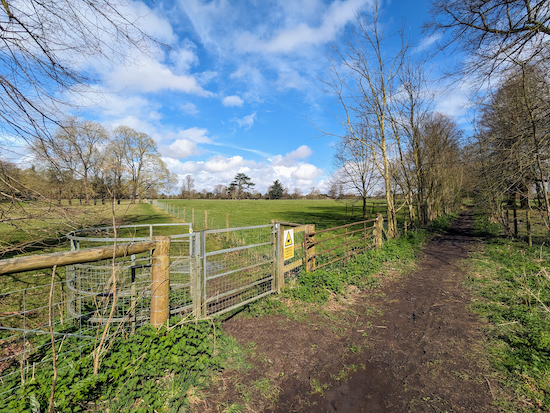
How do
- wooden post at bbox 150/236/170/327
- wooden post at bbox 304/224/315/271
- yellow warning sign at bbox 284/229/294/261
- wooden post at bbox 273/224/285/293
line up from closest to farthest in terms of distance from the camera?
wooden post at bbox 150/236/170/327 < wooden post at bbox 273/224/285/293 < yellow warning sign at bbox 284/229/294/261 < wooden post at bbox 304/224/315/271

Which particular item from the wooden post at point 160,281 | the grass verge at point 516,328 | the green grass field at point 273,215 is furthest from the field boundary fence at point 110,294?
the green grass field at point 273,215

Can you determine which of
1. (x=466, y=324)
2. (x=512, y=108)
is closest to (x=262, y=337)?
(x=466, y=324)

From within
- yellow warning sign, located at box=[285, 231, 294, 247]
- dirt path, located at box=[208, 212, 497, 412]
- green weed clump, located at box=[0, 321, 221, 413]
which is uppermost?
yellow warning sign, located at box=[285, 231, 294, 247]

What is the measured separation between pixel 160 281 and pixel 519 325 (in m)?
6.03

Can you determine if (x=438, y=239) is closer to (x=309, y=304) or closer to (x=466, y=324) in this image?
(x=466, y=324)

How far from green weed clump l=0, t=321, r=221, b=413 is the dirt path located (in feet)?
1.45

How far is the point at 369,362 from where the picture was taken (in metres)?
3.48

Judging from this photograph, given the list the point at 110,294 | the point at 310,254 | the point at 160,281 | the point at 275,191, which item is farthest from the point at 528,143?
the point at 275,191

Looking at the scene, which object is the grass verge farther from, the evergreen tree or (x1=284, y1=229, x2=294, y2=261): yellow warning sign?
the evergreen tree

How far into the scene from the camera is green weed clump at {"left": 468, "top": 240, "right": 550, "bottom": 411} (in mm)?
2893

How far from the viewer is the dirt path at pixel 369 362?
2.78m

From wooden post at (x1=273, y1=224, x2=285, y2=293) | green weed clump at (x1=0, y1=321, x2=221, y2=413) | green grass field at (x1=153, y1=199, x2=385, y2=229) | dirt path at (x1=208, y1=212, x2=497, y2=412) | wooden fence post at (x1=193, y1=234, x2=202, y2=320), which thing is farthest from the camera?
green grass field at (x1=153, y1=199, x2=385, y2=229)

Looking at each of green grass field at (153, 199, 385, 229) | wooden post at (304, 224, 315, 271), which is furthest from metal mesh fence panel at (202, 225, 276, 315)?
green grass field at (153, 199, 385, 229)

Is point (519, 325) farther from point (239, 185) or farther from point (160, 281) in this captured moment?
point (239, 185)
